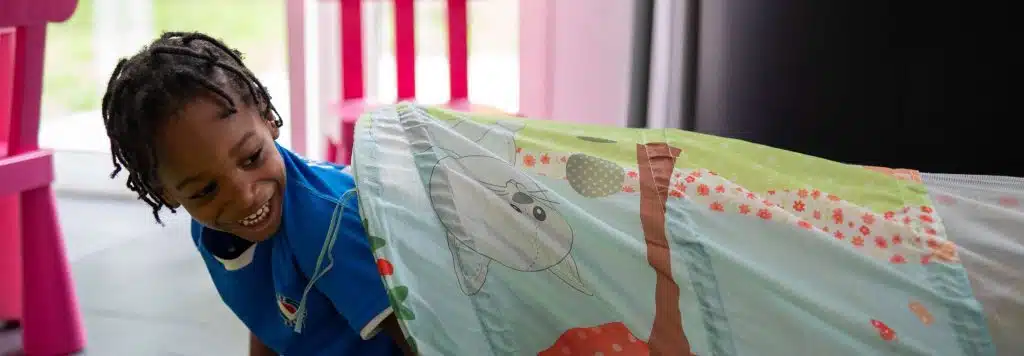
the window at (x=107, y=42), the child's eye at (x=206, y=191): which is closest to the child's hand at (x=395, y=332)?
the child's eye at (x=206, y=191)

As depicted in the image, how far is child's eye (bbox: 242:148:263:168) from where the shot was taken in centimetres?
92

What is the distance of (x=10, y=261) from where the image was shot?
1.66 metres

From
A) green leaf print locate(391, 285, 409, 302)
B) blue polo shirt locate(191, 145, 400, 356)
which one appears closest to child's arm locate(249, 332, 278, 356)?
blue polo shirt locate(191, 145, 400, 356)

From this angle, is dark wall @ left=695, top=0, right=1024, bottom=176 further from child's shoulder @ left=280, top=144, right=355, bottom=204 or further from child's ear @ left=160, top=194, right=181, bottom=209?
child's ear @ left=160, top=194, right=181, bottom=209

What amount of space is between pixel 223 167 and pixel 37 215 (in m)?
0.82

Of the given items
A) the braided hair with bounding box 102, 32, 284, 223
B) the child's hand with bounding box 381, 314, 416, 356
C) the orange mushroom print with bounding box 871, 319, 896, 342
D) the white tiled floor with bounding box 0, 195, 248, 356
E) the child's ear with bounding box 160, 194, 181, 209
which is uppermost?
the braided hair with bounding box 102, 32, 284, 223

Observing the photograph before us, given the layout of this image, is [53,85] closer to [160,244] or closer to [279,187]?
[160,244]

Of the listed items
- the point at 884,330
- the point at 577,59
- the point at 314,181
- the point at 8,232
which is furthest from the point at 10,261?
the point at 884,330

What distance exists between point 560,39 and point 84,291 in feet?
3.67

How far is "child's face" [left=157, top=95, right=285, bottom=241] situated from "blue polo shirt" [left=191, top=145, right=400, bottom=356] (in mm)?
36

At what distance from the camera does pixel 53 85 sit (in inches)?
121

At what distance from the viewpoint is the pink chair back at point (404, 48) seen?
191 cm

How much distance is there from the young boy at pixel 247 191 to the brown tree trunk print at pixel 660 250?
26 centimetres

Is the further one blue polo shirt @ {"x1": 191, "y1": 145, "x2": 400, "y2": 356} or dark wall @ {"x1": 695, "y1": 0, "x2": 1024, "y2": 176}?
dark wall @ {"x1": 695, "y1": 0, "x2": 1024, "y2": 176}
